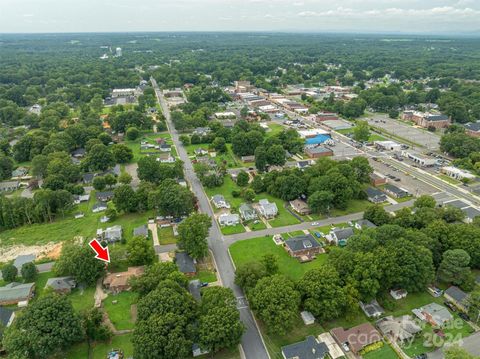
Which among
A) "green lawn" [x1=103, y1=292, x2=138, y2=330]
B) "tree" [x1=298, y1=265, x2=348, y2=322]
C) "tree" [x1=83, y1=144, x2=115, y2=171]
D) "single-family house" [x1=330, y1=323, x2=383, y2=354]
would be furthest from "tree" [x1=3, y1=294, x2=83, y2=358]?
"tree" [x1=83, y1=144, x2=115, y2=171]

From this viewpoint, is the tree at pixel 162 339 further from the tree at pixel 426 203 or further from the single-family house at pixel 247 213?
the tree at pixel 426 203

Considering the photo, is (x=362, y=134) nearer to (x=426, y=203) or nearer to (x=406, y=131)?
(x=406, y=131)

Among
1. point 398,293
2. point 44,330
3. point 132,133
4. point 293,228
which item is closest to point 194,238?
point 293,228

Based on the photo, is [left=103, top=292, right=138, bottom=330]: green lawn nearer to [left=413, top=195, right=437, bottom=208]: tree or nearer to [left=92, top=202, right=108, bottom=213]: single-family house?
[left=92, top=202, right=108, bottom=213]: single-family house

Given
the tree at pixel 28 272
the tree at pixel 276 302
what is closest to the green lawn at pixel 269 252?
the tree at pixel 276 302

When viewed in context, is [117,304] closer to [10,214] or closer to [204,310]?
[204,310]

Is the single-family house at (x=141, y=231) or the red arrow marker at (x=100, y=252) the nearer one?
the red arrow marker at (x=100, y=252)
